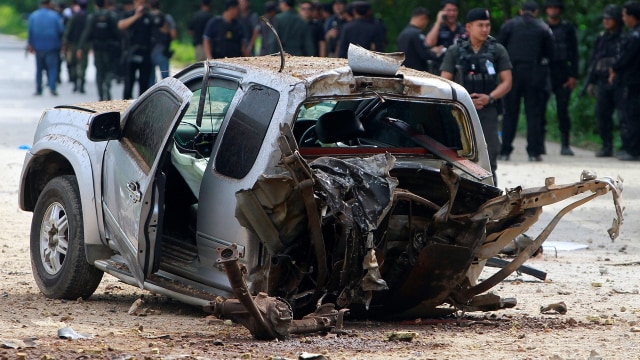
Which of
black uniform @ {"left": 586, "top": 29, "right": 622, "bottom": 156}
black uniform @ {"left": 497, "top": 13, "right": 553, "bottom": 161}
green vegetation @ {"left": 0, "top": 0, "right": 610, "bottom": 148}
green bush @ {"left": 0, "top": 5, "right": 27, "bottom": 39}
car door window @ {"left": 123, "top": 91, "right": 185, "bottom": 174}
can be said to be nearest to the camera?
car door window @ {"left": 123, "top": 91, "right": 185, "bottom": 174}

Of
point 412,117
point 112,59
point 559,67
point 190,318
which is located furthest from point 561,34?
point 190,318

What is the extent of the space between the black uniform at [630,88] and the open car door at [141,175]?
1058 cm

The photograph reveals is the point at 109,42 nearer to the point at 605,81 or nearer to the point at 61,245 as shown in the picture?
→ the point at 605,81

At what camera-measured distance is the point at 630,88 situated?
16797 mm

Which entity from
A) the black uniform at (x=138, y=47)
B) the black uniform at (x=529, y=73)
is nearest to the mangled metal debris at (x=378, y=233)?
the black uniform at (x=529, y=73)

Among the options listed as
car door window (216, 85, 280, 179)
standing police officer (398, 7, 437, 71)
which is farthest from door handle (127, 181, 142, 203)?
standing police officer (398, 7, 437, 71)

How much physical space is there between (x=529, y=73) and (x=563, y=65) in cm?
134

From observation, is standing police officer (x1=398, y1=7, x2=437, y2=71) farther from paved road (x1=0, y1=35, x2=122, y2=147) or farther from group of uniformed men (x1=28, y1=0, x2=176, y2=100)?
paved road (x1=0, y1=35, x2=122, y2=147)

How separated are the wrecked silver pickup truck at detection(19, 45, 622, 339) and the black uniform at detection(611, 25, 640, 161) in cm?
983

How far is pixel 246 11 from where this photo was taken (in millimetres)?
23875

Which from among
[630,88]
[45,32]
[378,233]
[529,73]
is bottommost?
[378,233]

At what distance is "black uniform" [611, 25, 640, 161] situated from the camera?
53.9 feet

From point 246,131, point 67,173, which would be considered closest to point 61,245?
point 67,173

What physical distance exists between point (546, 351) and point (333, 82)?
180cm
